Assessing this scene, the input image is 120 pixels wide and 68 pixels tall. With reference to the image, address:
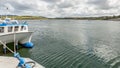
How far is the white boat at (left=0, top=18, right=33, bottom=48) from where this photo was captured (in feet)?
82.5

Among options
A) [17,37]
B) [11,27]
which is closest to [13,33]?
[17,37]

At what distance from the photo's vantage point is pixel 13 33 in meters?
25.5

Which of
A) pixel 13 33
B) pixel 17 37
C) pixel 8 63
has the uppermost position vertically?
pixel 13 33

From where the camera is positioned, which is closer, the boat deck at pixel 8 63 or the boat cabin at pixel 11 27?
the boat deck at pixel 8 63

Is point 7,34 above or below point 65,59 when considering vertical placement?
above

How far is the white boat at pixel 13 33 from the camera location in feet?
82.5

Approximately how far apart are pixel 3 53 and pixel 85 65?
13.3 metres

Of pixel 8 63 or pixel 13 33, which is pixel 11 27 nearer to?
pixel 13 33

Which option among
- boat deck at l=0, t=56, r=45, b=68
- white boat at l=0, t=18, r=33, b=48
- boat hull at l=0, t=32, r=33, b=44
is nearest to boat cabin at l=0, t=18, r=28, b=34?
white boat at l=0, t=18, r=33, b=48

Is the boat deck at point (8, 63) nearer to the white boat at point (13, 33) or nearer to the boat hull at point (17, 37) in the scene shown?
the boat hull at point (17, 37)

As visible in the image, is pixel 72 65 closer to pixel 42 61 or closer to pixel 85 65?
pixel 85 65

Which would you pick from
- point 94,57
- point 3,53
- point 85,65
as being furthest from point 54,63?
point 3,53

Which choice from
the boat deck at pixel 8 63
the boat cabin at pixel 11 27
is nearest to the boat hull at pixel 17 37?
the boat cabin at pixel 11 27

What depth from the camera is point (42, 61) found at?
2056cm
